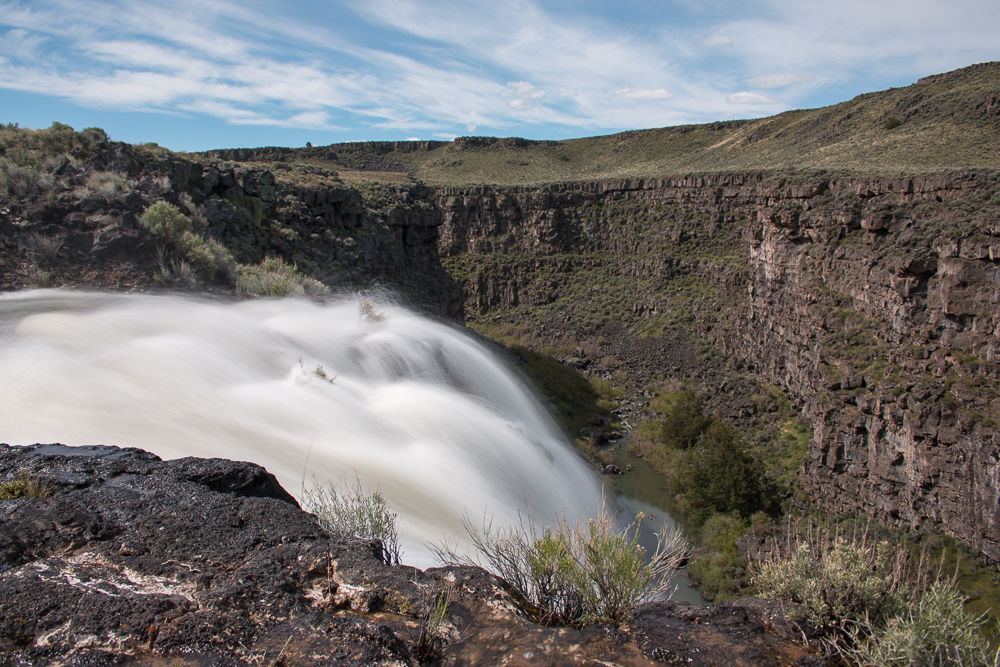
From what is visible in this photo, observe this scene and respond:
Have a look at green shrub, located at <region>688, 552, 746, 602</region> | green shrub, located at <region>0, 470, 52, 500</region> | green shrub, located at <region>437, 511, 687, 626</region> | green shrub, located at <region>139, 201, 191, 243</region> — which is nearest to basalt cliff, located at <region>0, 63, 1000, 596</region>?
green shrub, located at <region>139, 201, 191, 243</region>

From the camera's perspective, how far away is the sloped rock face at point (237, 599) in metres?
3.69

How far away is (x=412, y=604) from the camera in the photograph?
4422mm

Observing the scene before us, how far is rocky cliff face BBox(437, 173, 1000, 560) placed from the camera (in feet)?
74.4

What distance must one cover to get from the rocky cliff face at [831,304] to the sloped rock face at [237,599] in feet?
72.2

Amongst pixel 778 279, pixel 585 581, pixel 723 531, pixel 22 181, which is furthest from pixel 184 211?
pixel 778 279

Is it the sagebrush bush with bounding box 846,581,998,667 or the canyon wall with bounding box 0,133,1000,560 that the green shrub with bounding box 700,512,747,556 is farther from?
the sagebrush bush with bounding box 846,581,998,667

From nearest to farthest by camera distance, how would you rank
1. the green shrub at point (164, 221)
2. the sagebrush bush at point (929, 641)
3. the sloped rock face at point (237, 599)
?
the sloped rock face at point (237, 599) < the sagebrush bush at point (929, 641) < the green shrub at point (164, 221)

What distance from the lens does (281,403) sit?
34.6 feet

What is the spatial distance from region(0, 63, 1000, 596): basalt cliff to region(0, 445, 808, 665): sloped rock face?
10797 mm

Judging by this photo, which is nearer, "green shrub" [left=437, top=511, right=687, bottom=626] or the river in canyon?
"green shrub" [left=437, top=511, right=687, bottom=626]

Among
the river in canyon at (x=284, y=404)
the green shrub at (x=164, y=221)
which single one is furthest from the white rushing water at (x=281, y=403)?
the green shrub at (x=164, y=221)

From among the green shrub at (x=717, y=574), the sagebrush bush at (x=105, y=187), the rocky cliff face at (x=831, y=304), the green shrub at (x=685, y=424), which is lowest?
the green shrub at (x=717, y=574)

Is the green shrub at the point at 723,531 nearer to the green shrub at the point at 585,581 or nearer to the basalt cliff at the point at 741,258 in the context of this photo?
the basalt cliff at the point at 741,258

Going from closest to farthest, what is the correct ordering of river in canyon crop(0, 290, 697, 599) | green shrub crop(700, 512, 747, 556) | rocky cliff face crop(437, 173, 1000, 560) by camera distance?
river in canyon crop(0, 290, 697, 599) → rocky cliff face crop(437, 173, 1000, 560) → green shrub crop(700, 512, 747, 556)
